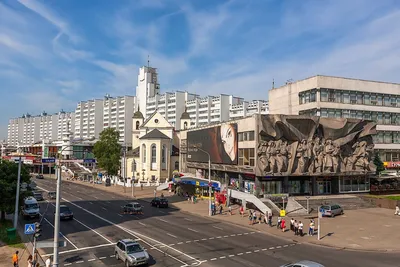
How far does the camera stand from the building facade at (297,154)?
5416cm

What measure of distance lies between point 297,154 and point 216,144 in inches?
706

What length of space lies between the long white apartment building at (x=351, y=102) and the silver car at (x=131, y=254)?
5082 centimetres

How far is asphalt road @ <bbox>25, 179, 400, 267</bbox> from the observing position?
25.2 metres

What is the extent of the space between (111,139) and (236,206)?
173 feet

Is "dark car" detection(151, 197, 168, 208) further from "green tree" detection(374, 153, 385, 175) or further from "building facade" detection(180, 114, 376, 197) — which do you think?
"green tree" detection(374, 153, 385, 175)

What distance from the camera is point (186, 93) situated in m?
174

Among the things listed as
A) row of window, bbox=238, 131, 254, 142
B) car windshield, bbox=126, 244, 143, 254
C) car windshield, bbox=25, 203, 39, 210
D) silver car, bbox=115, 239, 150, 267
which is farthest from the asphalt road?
row of window, bbox=238, 131, 254, 142

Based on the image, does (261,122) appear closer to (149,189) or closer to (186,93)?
(149,189)

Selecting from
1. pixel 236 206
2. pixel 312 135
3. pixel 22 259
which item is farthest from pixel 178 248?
pixel 312 135

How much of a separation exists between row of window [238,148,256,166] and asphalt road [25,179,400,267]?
1435 centimetres

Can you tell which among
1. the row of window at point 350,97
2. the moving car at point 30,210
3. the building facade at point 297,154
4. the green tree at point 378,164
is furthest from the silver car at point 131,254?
the green tree at point 378,164

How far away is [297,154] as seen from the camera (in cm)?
5506

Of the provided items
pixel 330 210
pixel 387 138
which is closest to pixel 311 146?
pixel 330 210

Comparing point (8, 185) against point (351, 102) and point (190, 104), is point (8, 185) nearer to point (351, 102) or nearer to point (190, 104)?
point (351, 102)
